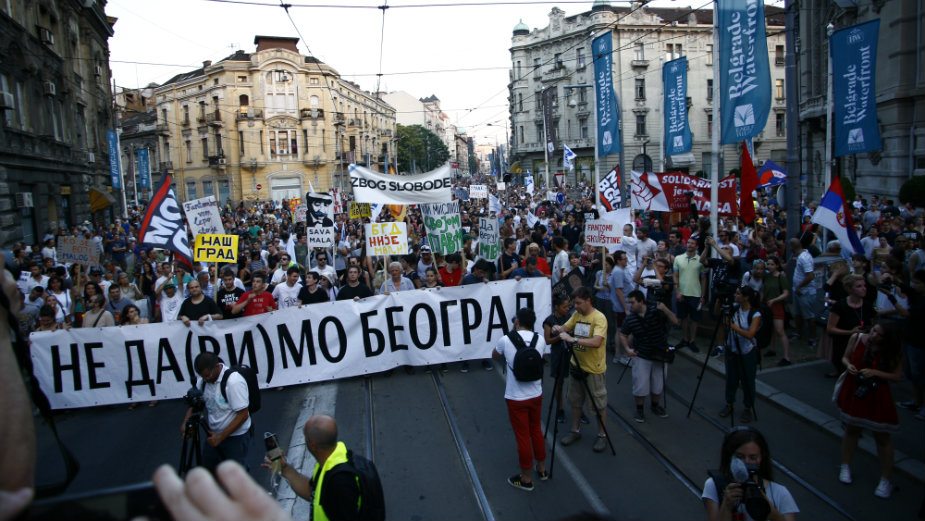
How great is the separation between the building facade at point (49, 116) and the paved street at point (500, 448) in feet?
45.8

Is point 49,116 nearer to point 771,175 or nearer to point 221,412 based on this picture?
point 221,412

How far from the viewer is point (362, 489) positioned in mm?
3658

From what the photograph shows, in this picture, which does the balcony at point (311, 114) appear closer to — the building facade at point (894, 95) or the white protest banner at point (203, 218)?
the building facade at point (894, 95)

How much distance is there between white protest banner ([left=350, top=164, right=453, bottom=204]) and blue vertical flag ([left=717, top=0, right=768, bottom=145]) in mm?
5375

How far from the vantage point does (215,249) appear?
39.6 ft

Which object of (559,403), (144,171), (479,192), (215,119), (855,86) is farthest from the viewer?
(215,119)

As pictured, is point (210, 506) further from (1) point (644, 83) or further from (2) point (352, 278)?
(1) point (644, 83)

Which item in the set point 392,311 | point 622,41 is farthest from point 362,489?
point 622,41

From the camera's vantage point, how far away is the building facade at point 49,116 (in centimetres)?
2025

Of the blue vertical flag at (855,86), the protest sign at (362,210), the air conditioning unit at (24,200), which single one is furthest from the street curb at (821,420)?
the air conditioning unit at (24,200)

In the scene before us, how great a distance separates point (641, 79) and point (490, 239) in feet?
187

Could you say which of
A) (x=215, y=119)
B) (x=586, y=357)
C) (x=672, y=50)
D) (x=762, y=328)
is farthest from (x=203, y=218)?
(x=672, y=50)

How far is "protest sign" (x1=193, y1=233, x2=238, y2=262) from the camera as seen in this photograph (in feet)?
39.5

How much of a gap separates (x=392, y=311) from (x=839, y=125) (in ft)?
39.1
